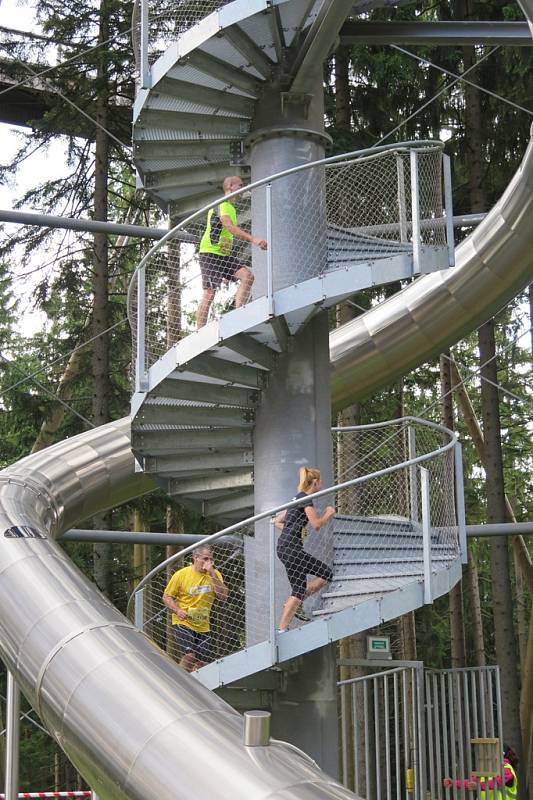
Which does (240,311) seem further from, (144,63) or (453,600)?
(453,600)

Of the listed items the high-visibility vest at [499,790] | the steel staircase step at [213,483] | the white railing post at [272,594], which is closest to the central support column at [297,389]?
the steel staircase step at [213,483]

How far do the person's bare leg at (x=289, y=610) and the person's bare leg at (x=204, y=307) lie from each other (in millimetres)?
2165

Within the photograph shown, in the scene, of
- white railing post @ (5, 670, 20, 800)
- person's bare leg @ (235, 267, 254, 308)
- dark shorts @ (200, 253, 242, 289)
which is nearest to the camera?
white railing post @ (5, 670, 20, 800)

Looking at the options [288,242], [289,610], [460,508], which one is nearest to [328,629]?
[289,610]

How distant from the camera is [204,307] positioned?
30.1ft

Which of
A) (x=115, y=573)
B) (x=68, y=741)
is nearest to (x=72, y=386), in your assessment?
(x=115, y=573)

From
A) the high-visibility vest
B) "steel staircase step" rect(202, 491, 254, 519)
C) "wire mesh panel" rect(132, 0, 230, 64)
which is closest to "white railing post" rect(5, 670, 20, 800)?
"steel staircase step" rect(202, 491, 254, 519)

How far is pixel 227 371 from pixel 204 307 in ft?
1.67

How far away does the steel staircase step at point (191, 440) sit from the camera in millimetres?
9820

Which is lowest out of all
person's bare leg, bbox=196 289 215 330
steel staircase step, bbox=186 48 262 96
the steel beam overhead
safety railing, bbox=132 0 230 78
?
person's bare leg, bbox=196 289 215 330

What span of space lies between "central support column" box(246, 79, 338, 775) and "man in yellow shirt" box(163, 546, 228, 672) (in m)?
0.53

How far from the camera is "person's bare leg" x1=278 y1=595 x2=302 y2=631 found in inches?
324

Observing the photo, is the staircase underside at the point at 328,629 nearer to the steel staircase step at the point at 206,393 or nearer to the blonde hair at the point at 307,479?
the blonde hair at the point at 307,479

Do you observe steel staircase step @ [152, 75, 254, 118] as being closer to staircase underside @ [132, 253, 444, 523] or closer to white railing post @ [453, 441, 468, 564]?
staircase underside @ [132, 253, 444, 523]
